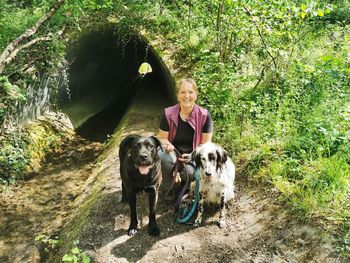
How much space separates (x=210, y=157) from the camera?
4.64 meters

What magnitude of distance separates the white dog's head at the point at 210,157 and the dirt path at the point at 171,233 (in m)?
0.97

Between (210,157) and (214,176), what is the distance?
1.38ft

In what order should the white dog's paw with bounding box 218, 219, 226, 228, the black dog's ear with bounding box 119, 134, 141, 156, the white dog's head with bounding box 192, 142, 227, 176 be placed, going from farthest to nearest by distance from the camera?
the white dog's paw with bounding box 218, 219, 226, 228 < the black dog's ear with bounding box 119, 134, 141, 156 < the white dog's head with bounding box 192, 142, 227, 176

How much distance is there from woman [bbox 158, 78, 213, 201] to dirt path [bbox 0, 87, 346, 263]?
29.6 inches

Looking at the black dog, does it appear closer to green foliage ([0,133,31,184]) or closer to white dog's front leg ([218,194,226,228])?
white dog's front leg ([218,194,226,228])

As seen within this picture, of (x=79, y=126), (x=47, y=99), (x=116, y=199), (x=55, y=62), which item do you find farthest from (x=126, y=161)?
(x=79, y=126)

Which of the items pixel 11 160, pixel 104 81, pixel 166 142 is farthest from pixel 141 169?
pixel 104 81

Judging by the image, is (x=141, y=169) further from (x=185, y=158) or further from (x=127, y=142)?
(x=185, y=158)

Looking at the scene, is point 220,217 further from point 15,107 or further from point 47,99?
point 47,99

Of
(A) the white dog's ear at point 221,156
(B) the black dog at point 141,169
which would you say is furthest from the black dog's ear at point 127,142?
(A) the white dog's ear at point 221,156

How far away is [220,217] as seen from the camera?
205 inches

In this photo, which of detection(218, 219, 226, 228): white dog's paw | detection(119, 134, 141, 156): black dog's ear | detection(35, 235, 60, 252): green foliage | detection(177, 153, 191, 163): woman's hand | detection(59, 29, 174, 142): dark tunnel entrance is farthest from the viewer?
detection(59, 29, 174, 142): dark tunnel entrance

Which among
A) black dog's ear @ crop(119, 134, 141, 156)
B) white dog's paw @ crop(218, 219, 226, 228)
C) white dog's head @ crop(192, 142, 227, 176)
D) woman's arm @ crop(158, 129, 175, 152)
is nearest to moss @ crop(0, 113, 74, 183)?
black dog's ear @ crop(119, 134, 141, 156)

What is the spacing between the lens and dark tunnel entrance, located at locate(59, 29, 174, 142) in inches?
406
